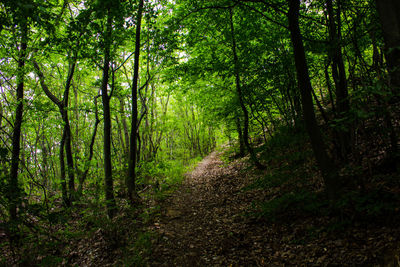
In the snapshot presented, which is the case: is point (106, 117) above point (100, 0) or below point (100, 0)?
below

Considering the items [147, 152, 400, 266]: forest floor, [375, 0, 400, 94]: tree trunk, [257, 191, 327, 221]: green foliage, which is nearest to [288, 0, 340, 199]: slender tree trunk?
[257, 191, 327, 221]: green foliage

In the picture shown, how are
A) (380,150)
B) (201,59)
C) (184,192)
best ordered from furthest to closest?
(184,192), (201,59), (380,150)

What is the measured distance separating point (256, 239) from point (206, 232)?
4.86 feet

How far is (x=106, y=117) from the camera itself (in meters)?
7.90

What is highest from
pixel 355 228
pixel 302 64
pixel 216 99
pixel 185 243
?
pixel 216 99

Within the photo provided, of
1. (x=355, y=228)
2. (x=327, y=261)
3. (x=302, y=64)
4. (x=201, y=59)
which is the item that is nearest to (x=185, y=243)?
(x=327, y=261)

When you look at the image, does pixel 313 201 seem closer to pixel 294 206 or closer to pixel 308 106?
pixel 294 206

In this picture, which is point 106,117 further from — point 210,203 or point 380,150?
point 380,150

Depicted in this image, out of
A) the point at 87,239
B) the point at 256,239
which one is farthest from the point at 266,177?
the point at 87,239

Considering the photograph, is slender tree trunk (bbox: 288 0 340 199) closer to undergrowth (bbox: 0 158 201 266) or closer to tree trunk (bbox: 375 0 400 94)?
tree trunk (bbox: 375 0 400 94)

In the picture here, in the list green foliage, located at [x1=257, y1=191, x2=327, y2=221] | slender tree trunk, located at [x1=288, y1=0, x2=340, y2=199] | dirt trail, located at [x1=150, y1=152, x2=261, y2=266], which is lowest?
dirt trail, located at [x1=150, y1=152, x2=261, y2=266]

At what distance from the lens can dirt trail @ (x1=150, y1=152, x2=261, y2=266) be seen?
14.1 ft

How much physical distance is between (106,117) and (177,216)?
14.8ft

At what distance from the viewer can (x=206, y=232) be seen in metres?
5.47
